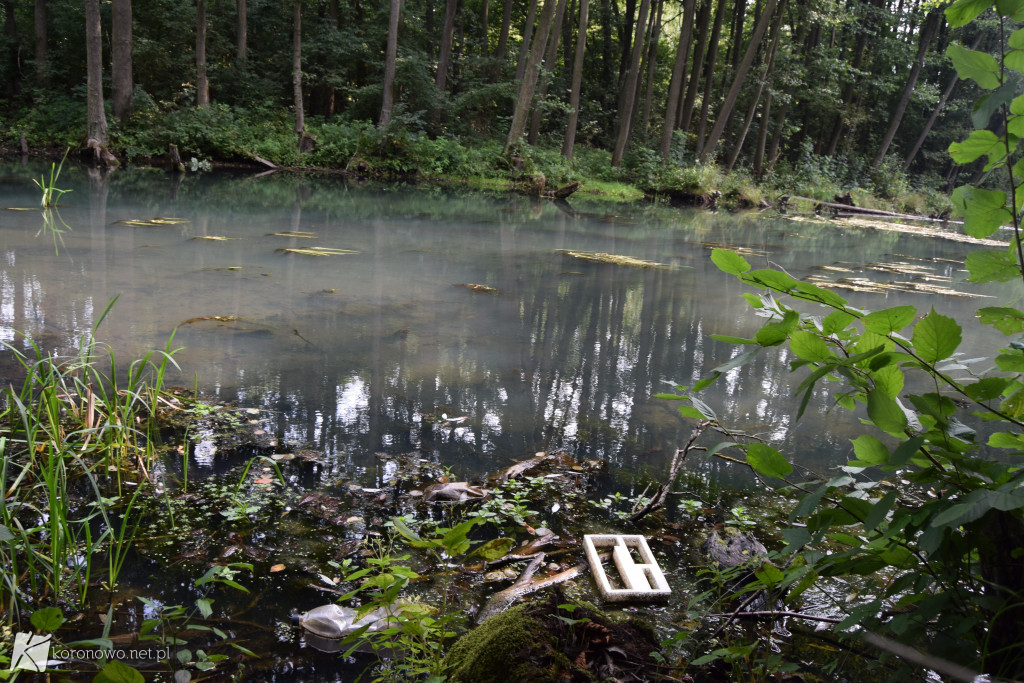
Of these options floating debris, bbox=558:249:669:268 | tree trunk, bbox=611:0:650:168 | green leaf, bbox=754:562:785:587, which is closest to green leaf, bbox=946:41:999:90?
green leaf, bbox=754:562:785:587

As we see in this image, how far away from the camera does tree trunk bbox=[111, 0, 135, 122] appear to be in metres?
17.6

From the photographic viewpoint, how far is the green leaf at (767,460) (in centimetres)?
131

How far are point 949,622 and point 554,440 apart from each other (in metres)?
2.51

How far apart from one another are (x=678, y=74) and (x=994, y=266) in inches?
962

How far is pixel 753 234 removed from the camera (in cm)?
1445

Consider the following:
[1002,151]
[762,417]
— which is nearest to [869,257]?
[762,417]

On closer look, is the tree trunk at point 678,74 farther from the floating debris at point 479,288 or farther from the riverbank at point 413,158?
the floating debris at point 479,288

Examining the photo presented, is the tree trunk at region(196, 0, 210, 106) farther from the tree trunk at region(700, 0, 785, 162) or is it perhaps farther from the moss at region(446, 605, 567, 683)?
the moss at region(446, 605, 567, 683)

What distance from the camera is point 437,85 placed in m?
23.5

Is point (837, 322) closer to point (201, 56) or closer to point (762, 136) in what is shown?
point (201, 56)

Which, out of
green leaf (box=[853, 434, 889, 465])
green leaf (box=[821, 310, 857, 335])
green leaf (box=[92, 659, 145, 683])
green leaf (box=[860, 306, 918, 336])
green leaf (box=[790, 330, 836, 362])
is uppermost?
green leaf (box=[860, 306, 918, 336])

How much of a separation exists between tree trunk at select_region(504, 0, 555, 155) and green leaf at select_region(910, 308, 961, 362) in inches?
776

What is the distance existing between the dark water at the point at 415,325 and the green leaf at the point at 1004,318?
43 cm

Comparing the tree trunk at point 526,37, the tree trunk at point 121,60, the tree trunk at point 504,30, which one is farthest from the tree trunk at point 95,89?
the tree trunk at point 504,30
